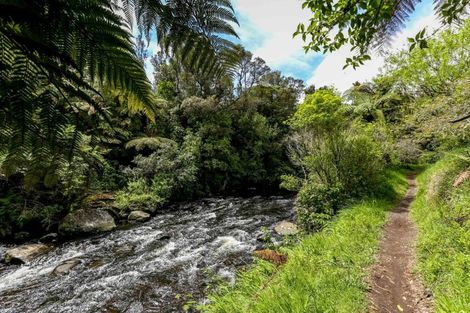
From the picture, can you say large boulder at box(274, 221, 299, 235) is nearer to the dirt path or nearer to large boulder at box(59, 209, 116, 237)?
the dirt path

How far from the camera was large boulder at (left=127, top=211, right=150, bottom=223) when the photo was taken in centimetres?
1221

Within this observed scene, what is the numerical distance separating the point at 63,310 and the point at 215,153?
1576cm

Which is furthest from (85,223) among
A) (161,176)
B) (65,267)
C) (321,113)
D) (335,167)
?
(321,113)

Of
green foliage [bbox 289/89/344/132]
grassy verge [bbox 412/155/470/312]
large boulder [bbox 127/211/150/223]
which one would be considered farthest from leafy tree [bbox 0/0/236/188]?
large boulder [bbox 127/211/150/223]

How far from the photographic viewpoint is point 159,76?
2419 centimetres

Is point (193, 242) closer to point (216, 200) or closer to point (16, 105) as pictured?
point (216, 200)

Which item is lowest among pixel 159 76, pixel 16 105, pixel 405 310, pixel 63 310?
pixel 63 310

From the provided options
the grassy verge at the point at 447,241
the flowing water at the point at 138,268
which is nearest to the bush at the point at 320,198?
the flowing water at the point at 138,268

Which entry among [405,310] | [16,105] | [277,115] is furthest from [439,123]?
[277,115]

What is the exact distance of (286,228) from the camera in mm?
9922

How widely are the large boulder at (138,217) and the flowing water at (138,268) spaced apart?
2.38ft

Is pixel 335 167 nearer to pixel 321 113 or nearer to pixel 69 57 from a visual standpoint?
pixel 321 113

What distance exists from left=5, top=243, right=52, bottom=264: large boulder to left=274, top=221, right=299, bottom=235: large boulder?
7332 millimetres

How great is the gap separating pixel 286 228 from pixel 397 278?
510 cm
